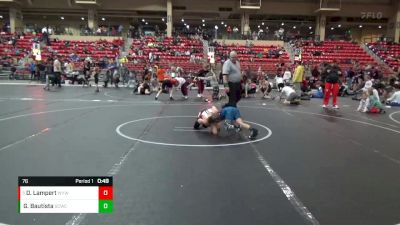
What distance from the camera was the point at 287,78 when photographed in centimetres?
1841

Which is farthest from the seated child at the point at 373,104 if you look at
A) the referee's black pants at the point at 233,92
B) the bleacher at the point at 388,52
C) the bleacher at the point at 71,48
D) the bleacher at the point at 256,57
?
the bleacher at the point at 71,48

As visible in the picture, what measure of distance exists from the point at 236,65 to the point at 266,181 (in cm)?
374

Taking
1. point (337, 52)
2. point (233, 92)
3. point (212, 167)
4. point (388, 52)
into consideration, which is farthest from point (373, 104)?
point (388, 52)

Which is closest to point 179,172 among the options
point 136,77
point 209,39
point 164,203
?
point 164,203

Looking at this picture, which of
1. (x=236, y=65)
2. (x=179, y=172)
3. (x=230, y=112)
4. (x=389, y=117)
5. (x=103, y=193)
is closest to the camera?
(x=103, y=193)

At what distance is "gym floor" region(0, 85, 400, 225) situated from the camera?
369 centimetres

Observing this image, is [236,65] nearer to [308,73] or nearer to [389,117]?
[389,117]

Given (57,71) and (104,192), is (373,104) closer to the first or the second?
(104,192)
